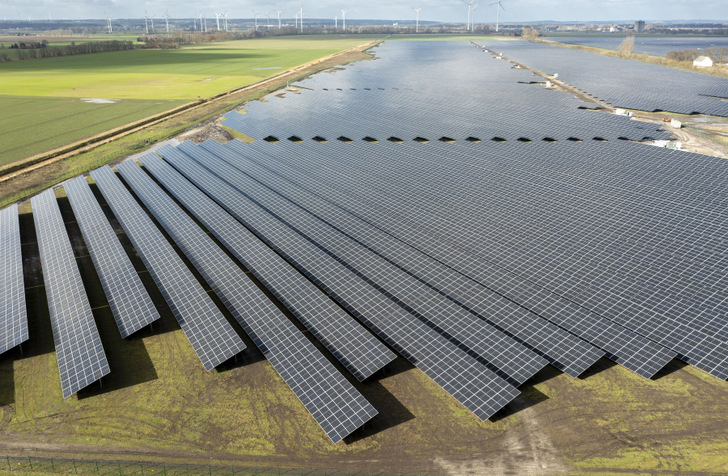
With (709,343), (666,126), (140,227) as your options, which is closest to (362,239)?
(140,227)

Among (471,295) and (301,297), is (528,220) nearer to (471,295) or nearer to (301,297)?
(471,295)

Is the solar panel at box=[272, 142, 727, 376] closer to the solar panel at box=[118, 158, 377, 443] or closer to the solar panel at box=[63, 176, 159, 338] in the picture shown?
the solar panel at box=[118, 158, 377, 443]

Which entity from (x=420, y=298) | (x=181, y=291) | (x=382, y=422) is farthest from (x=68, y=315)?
(x=420, y=298)

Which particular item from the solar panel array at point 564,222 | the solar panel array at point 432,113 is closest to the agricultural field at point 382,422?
the solar panel array at point 564,222

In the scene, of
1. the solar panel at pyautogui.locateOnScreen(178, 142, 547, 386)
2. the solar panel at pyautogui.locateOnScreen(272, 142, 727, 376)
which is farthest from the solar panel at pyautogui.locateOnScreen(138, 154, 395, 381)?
the solar panel at pyautogui.locateOnScreen(272, 142, 727, 376)

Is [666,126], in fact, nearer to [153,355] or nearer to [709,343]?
[709,343]

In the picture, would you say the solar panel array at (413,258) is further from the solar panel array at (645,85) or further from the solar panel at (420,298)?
the solar panel array at (645,85)
